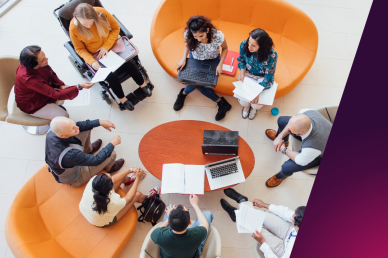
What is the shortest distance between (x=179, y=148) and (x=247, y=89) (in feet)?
3.55

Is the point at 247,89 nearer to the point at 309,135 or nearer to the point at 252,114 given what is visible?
the point at 252,114

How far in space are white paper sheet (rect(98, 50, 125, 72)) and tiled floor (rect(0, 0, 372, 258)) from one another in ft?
2.30

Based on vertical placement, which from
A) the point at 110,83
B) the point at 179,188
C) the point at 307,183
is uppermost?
the point at 110,83

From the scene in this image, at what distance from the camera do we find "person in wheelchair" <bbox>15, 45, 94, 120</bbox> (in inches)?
99.2

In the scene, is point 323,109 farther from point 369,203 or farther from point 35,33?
point 35,33

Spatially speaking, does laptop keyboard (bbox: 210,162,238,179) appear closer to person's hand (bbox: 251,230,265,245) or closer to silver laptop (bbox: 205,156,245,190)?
silver laptop (bbox: 205,156,245,190)

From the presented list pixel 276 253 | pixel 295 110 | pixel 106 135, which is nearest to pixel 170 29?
pixel 106 135

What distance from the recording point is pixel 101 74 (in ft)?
9.50

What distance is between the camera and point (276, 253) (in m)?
2.46

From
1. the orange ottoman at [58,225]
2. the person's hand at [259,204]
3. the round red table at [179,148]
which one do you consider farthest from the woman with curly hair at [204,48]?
the orange ottoman at [58,225]

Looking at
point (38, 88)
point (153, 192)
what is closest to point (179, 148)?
point (153, 192)

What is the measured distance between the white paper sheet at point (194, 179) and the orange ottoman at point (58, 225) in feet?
2.13

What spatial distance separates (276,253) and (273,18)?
2892 mm

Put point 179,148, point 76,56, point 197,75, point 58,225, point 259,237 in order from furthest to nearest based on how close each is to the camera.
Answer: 1. point 197,75
2. point 76,56
3. point 179,148
4. point 58,225
5. point 259,237
